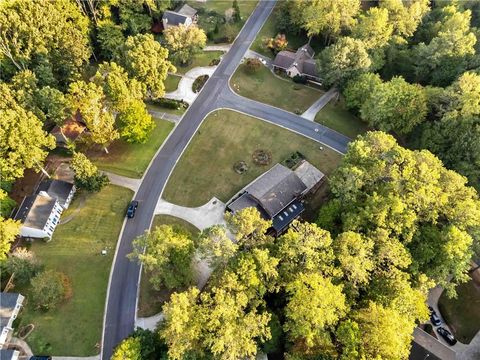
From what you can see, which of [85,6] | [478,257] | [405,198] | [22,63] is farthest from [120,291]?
[85,6]

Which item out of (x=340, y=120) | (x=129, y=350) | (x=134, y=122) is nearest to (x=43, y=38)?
(x=134, y=122)

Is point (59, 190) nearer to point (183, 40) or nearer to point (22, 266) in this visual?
point (22, 266)

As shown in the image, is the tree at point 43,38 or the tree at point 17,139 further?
the tree at point 43,38

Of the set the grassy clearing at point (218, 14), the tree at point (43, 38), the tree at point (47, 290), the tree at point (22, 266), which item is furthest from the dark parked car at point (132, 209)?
the grassy clearing at point (218, 14)

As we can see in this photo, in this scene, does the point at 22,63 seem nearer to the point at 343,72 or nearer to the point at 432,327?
the point at 343,72

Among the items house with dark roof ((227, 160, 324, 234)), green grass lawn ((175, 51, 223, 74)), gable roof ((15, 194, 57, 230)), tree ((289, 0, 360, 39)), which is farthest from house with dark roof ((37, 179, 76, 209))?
tree ((289, 0, 360, 39))

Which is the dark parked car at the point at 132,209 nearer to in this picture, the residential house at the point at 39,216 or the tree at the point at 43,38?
the residential house at the point at 39,216

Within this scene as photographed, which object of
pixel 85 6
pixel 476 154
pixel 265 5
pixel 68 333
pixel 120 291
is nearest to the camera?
pixel 68 333
